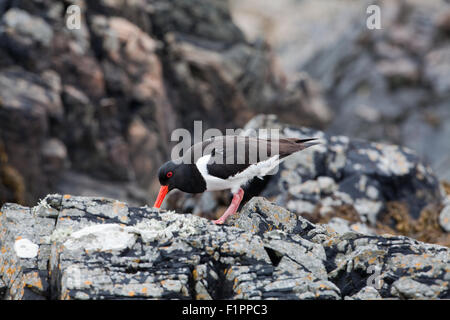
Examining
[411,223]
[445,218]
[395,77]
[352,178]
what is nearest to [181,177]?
[352,178]

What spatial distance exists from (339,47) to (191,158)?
39.0 m

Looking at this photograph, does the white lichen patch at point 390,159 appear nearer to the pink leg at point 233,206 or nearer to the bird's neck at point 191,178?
the pink leg at point 233,206

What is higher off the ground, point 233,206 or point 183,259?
point 233,206

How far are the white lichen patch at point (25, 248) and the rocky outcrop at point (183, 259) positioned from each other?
1cm

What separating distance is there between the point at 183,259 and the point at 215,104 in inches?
1108

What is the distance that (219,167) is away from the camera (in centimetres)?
994

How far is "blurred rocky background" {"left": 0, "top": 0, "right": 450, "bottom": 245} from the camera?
13617mm

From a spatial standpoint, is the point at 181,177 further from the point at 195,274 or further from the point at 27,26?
the point at 27,26

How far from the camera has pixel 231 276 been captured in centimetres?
714

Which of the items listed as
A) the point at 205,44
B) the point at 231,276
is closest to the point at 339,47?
the point at 205,44

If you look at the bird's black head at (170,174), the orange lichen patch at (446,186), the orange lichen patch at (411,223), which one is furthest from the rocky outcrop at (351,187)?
the bird's black head at (170,174)

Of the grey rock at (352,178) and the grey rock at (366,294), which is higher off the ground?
the grey rock at (352,178)

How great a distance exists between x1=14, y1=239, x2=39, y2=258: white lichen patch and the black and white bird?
117 inches

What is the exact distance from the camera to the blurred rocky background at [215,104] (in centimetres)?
1362
